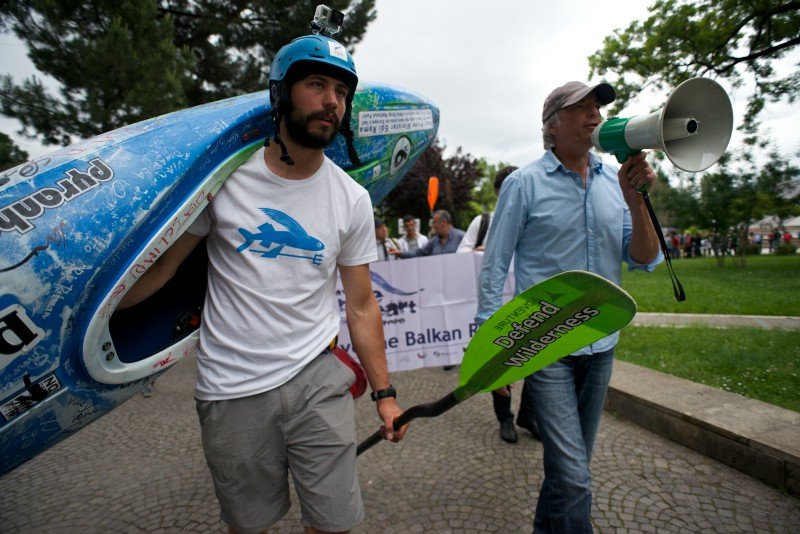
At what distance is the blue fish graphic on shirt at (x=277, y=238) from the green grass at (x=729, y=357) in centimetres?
336

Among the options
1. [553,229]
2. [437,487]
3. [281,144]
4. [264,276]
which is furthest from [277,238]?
[437,487]

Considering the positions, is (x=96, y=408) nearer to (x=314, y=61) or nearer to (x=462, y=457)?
(x=314, y=61)

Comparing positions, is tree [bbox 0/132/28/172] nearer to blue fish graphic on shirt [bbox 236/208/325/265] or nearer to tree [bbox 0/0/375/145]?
tree [bbox 0/0/375/145]

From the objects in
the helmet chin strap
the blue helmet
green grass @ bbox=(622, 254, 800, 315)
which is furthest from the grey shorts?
green grass @ bbox=(622, 254, 800, 315)

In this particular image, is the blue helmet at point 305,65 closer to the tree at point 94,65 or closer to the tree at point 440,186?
the tree at point 94,65

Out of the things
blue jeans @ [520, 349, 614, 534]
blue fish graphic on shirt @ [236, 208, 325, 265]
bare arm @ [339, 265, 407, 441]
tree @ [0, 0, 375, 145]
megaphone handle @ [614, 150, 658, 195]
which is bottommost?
blue jeans @ [520, 349, 614, 534]

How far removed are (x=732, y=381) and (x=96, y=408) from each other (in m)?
4.16

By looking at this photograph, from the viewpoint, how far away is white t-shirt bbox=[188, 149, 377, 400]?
1538mm

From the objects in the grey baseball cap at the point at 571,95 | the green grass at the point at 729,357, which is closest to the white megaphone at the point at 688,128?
the grey baseball cap at the point at 571,95

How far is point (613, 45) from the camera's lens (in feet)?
44.1

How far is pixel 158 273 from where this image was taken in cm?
170

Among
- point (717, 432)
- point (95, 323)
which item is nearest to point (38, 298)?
point (95, 323)

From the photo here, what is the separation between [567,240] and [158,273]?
1.65 meters

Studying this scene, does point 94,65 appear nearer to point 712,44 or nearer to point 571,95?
point 571,95
